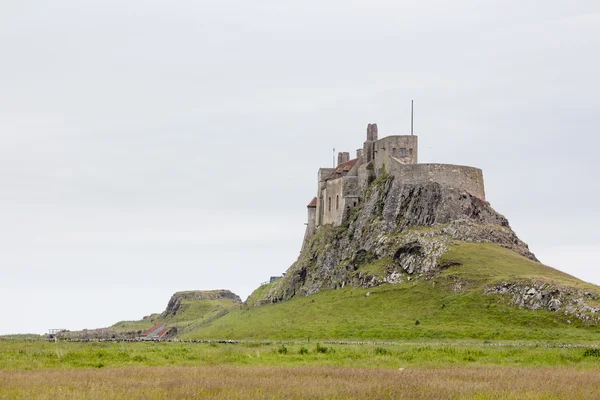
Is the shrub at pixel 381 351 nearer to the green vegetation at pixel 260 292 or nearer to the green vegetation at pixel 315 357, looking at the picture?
the green vegetation at pixel 315 357

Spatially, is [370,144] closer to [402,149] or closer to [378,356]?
[402,149]

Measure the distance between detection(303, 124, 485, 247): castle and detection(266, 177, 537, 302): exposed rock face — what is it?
6.52 ft

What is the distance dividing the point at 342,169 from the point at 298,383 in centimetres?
10636

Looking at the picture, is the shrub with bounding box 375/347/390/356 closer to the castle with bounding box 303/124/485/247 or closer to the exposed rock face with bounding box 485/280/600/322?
the exposed rock face with bounding box 485/280/600/322

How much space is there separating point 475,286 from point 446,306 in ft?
16.9

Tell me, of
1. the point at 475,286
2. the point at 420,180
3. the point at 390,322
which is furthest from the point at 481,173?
the point at 390,322

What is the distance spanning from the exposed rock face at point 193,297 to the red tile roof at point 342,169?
4578 centimetres

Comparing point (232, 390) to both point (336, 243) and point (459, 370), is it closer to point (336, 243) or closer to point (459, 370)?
point (459, 370)

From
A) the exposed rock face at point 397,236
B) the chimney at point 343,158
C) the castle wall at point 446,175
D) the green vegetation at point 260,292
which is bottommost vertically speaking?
the green vegetation at point 260,292

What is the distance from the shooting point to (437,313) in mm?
90500

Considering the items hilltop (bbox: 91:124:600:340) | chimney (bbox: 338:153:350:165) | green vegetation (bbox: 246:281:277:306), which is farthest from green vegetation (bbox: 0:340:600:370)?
chimney (bbox: 338:153:350:165)

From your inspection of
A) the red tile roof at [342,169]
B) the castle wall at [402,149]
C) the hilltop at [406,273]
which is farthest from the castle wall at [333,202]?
the castle wall at [402,149]

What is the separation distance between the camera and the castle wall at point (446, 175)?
119 meters

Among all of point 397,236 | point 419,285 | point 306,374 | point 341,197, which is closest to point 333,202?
point 341,197
